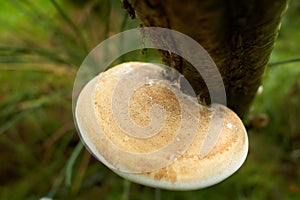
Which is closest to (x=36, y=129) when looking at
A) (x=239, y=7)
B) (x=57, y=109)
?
(x=57, y=109)

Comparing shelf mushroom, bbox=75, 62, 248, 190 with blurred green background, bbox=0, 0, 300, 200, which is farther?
blurred green background, bbox=0, 0, 300, 200

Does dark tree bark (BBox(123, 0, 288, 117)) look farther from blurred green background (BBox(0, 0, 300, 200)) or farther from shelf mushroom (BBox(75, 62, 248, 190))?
blurred green background (BBox(0, 0, 300, 200))

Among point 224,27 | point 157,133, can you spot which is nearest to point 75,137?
point 157,133

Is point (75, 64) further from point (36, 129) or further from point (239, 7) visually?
point (239, 7)

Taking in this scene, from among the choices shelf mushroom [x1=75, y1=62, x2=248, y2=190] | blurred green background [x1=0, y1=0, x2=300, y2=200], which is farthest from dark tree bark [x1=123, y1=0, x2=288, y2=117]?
blurred green background [x1=0, y1=0, x2=300, y2=200]

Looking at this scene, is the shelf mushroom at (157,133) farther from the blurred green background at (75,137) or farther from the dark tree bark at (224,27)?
the blurred green background at (75,137)

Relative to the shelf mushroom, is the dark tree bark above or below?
above

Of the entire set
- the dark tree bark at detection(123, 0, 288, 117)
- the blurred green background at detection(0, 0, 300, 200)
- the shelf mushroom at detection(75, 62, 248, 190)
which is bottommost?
the blurred green background at detection(0, 0, 300, 200)

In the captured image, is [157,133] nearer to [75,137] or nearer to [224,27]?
[224,27]
